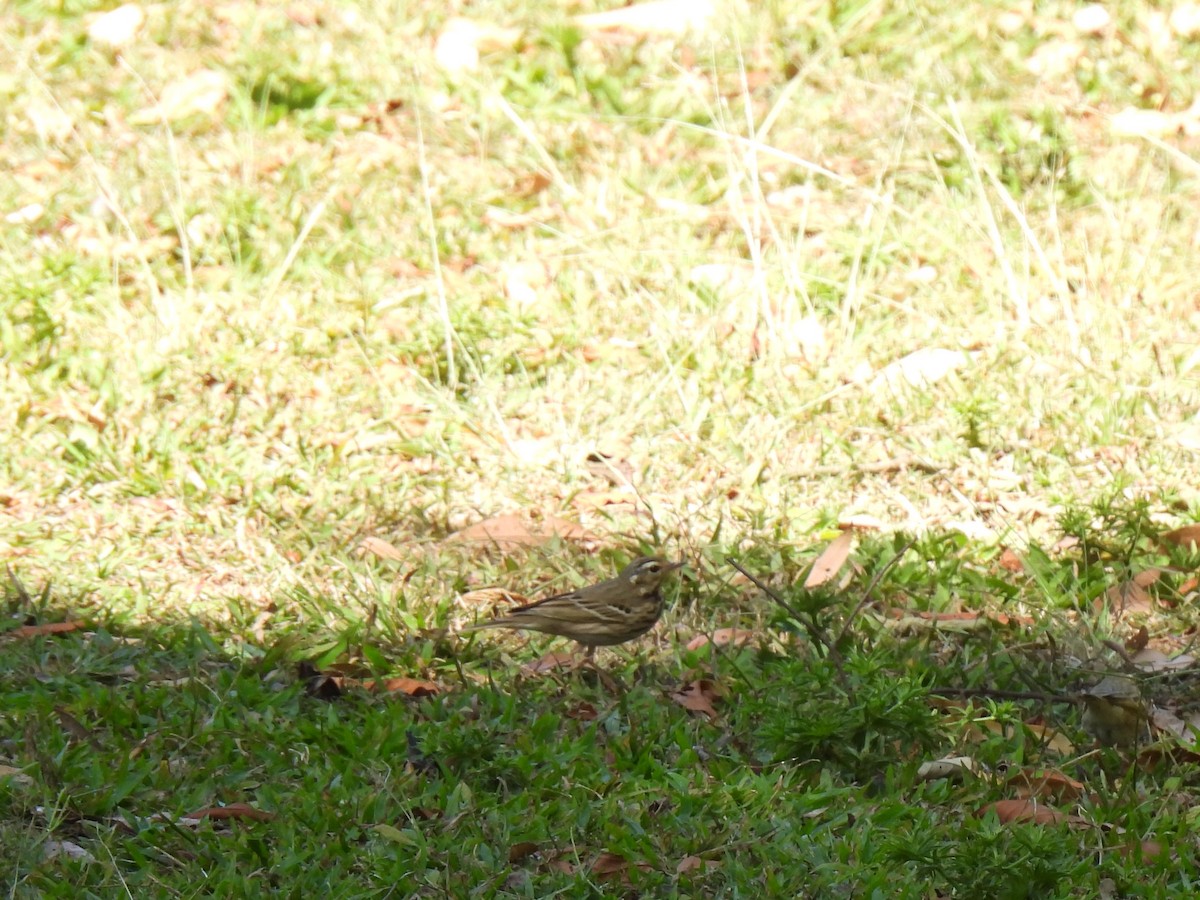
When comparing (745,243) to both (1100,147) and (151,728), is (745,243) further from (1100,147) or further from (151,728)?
(151,728)

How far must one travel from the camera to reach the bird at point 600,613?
4816 mm

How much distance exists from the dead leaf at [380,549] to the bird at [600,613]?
738 mm

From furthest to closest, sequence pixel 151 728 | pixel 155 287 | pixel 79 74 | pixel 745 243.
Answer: pixel 79 74 → pixel 745 243 → pixel 155 287 → pixel 151 728

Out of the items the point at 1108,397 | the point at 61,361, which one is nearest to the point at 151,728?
the point at 61,361

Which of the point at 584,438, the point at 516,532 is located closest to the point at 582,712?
the point at 516,532

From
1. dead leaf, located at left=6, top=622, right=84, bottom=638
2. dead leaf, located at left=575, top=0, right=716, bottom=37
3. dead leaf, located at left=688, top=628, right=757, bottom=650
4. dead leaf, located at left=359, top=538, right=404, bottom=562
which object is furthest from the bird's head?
dead leaf, located at left=575, top=0, right=716, bottom=37

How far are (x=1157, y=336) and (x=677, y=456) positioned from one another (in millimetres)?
2082

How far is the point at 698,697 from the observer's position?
4.66 meters

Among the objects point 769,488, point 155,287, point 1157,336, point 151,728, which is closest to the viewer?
point 151,728

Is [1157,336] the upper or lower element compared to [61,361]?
upper

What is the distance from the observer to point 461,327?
7031 mm

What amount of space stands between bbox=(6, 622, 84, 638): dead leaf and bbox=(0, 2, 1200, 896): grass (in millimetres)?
32

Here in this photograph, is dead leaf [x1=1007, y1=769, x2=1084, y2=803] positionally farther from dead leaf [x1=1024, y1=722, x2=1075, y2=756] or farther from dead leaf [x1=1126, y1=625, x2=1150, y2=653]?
dead leaf [x1=1126, y1=625, x2=1150, y2=653]

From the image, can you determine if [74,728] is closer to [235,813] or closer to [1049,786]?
[235,813]
